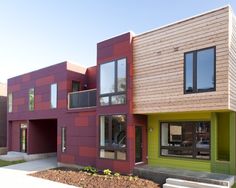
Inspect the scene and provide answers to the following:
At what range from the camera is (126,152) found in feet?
39.0

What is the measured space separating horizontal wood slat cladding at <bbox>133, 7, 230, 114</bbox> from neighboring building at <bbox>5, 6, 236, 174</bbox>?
0.04 metres

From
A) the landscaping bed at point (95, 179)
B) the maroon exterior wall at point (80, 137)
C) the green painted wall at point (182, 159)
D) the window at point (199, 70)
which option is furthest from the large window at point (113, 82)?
the landscaping bed at point (95, 179)

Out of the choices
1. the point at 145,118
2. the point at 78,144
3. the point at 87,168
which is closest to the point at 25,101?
the point at 78,144

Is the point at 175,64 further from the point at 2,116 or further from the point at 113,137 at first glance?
the point at 2,116

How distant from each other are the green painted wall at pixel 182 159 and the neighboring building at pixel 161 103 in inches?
1.6

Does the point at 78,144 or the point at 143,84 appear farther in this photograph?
the point at 78,144

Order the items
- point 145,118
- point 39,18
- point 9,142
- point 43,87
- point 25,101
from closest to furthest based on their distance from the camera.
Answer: point 145,118 < point 39,18 < point 43,87 < point 25,101 < point 9,142

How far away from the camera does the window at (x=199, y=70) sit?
31.6 feet

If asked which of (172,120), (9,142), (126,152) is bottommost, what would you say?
(9,142)

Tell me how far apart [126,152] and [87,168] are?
2.72m

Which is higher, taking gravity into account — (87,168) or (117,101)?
(117,101)

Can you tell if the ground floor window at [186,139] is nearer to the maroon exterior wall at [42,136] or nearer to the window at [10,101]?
the maroon exterior wall at [42,136]

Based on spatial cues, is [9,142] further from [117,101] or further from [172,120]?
[172,120]

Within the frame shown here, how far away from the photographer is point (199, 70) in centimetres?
995
